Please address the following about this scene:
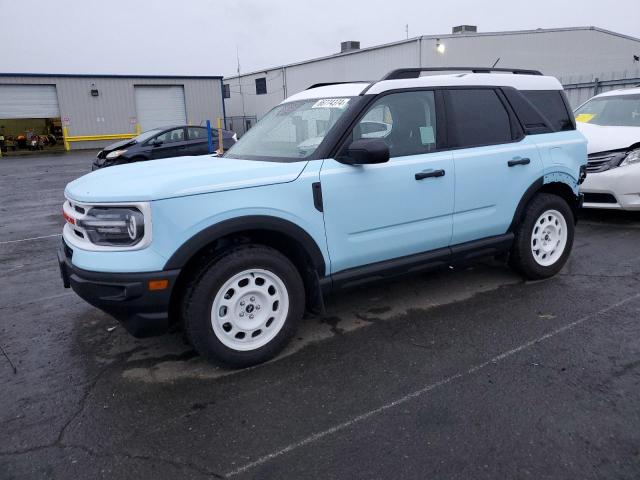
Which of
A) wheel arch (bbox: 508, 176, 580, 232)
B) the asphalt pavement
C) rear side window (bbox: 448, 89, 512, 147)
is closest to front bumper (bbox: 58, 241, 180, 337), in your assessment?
the asphalt pavement

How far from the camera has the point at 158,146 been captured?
572 inches

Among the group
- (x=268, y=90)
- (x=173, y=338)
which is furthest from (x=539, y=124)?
(x=268, y=90)

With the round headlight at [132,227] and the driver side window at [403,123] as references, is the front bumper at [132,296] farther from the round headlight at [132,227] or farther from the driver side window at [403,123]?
the driver side window at [403,123]

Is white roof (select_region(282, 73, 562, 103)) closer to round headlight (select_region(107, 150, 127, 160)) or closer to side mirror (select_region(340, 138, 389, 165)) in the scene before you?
side mirror (select_region(340, 138, 389, 165))

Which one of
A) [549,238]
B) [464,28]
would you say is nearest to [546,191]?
[549,238]

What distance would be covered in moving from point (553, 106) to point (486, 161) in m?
1.25

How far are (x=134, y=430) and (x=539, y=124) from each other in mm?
4194

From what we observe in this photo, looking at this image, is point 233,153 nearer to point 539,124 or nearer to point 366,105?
point 366,105

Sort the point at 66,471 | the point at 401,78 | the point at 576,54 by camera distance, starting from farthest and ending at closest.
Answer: the point at 576,54
the point at 401,78
the point at 66,471

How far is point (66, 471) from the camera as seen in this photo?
244cm

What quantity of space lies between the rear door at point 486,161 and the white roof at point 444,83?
87mm

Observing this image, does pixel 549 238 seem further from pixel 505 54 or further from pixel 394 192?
pixel 505 54

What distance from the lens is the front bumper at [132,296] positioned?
9.64ft

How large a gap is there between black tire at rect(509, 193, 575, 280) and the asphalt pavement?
21 cm
